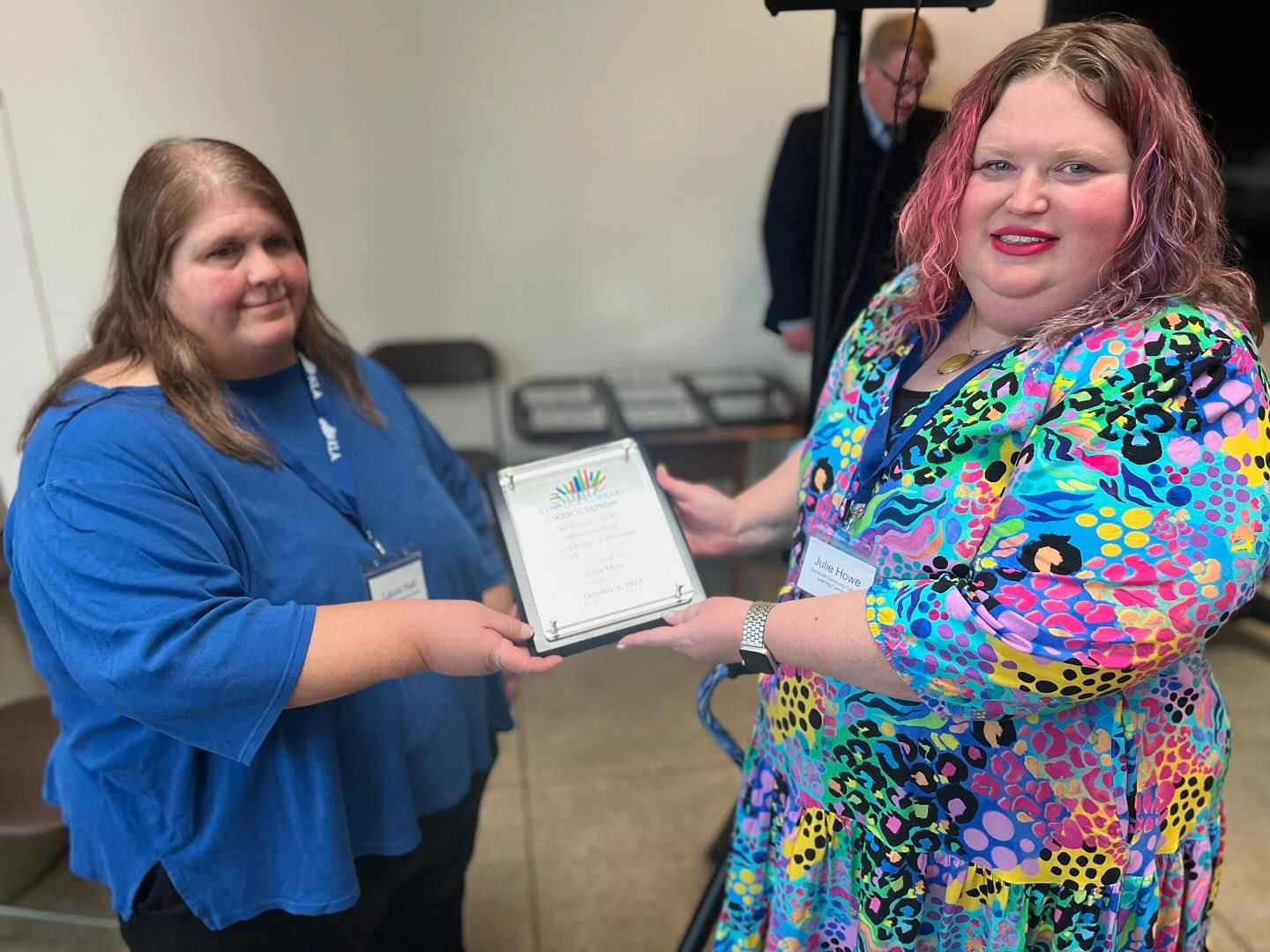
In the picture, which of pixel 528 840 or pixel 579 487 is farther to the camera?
pixel 528 840

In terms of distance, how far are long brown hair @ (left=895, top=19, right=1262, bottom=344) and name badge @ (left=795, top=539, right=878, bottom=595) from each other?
0.33 m

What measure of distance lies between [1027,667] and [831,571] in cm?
30

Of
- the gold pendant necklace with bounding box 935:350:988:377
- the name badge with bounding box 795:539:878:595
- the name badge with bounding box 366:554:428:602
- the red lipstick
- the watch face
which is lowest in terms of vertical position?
the name badge with bounding box 366:554:428:602

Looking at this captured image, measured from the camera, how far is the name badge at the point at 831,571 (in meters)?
1.04

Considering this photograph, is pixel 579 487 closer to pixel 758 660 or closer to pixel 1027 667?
pixel 758 660

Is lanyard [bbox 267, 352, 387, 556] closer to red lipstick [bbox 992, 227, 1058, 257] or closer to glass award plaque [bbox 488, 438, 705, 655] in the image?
glass award plaque [bbox 488, 438, 705, 655]

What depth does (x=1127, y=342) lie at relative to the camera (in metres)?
0.83

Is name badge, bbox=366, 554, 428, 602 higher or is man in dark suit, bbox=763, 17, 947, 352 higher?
man in dark suit, bbox=763, 17, 947, 352

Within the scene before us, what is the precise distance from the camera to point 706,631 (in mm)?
1068

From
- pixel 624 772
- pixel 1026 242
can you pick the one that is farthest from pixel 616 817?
pixel 1026 242

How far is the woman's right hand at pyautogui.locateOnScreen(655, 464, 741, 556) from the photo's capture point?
142 centimetres

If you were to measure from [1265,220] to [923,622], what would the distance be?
207cm

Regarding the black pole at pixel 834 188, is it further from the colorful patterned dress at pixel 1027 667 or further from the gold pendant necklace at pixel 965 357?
the gold pendant necklace at pixel 965 357

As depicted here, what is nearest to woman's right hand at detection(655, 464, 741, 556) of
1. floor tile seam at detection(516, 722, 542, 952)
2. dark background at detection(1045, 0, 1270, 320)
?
dark background at detection(1045, 0, 1270, 320)
